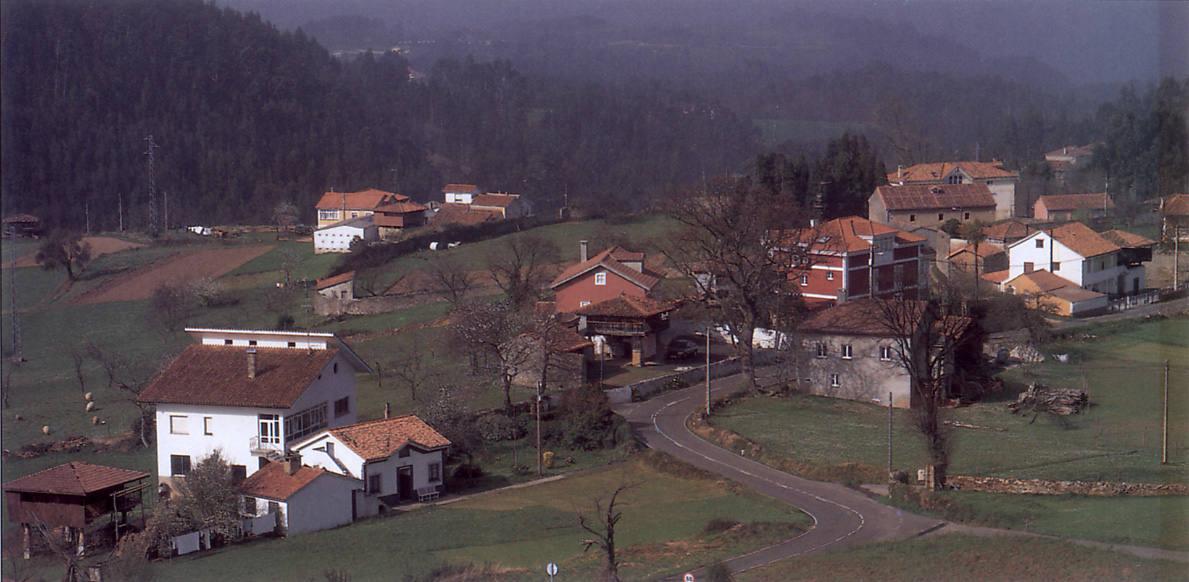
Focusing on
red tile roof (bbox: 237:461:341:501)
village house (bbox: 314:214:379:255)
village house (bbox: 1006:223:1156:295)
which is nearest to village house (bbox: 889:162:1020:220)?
village house (bbox: 1006:223:1156:295)

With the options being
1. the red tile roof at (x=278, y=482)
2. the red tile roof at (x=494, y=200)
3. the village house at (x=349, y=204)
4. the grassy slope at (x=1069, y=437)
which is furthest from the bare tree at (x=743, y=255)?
the red tile roof at (x=494, y=200)

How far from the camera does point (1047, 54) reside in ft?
206

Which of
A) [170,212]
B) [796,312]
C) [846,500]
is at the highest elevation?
[170,212]

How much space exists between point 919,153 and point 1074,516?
138 ft

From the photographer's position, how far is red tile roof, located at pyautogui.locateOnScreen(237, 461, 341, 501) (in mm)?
13219

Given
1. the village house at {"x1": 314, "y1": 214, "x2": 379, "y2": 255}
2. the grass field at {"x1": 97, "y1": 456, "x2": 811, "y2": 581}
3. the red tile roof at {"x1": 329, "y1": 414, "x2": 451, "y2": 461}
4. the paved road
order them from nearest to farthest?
1. the grass field at {"x1": 97, "y1": 456, "x2": 811, "y2": 581}
2. the paved road
3. the red tile roof at {"x1": 329, "y1": 414, "x2": 451, "y2": 461}
4. the village house at {"x1": 314, "y1": 214, "x2": 379, "y2": 255}

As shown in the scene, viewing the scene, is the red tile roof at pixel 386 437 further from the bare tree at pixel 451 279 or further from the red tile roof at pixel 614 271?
the bare tree at pixel 451 279

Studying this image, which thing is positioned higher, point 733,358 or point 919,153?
point 919,153

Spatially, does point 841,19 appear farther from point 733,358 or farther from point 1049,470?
point 1049,470

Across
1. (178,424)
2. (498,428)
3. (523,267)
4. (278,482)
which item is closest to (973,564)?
(278,482)

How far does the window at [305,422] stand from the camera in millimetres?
15375

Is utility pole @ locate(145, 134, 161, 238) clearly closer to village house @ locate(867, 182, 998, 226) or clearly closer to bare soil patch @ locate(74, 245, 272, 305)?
bare soil patch @ locate(74, 245, 272, 305)

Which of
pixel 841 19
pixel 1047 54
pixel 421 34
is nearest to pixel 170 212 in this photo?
pixel 1047 54

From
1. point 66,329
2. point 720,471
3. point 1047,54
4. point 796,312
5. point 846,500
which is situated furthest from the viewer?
point 1047,54
